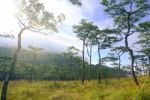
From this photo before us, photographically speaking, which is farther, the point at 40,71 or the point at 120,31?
the point at 40,71

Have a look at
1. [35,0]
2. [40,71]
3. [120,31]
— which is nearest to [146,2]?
[120,31]

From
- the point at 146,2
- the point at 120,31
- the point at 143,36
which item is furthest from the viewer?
the point at 143,36

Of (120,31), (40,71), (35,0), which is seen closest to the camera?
(35,0)

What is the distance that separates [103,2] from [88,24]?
1758cm

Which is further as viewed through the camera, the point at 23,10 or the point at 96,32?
the point at 96,32

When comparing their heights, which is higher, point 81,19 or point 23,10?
point 81,19

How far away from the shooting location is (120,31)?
24.3 m

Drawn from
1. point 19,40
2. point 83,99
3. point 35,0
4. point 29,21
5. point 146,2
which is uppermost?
point 146,2

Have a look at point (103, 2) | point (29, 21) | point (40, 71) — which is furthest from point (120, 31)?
point (40, 71)

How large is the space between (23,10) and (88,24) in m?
25.2

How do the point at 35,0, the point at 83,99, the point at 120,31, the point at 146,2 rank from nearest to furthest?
the point at 83,99 < the point at 35,0 < the point at 146,2 < the point at 120,31

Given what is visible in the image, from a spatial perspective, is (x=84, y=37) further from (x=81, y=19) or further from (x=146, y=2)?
(x=146, y=2)

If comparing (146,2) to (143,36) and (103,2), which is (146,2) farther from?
(143,36)

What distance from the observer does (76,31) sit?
41.3 meters
